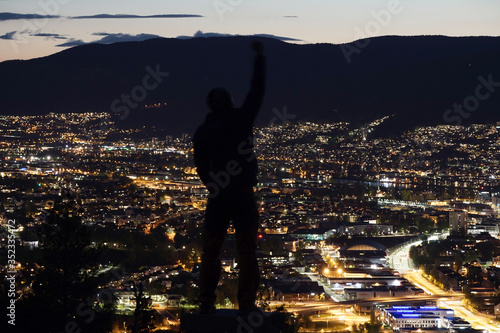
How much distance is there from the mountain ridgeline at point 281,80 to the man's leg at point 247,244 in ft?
269

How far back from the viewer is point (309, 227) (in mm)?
41875

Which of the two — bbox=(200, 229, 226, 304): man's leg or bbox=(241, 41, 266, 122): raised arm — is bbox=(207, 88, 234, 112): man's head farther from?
bbox=(200, 229, 226, 304): man's leg

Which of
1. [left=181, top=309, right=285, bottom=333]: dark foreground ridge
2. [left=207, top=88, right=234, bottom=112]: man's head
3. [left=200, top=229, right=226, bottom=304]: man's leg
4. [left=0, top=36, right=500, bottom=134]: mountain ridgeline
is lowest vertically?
[left=181, top=309, right=285, bottom=333]: dark foreground ridge

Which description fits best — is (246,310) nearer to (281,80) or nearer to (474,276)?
(474,276)

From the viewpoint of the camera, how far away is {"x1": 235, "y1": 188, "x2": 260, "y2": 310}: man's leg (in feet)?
20.0

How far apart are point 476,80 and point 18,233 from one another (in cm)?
7187

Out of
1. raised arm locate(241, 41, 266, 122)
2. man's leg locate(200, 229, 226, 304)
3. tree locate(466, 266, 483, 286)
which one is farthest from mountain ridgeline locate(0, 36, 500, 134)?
raised arm locate(241, 41, 266, 122)

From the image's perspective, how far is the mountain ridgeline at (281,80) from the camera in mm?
94312

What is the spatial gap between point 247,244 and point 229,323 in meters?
0.46

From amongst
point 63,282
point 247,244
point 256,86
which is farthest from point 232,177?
point 63,282

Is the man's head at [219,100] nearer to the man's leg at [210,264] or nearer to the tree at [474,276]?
the man's leg at [210,264]

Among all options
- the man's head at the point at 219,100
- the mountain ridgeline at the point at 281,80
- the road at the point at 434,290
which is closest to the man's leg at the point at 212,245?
the man's head at the point at 219,100

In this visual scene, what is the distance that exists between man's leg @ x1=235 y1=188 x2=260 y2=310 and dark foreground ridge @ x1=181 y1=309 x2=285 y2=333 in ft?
0.28

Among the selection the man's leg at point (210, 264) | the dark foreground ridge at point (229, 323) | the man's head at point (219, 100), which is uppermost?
the man's head at point (219, 100)
